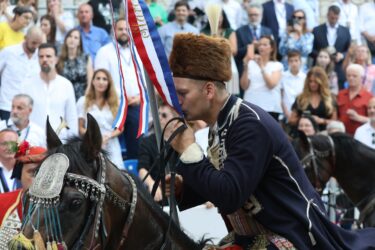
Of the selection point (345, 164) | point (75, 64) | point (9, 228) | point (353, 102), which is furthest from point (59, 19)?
point (9, 228)

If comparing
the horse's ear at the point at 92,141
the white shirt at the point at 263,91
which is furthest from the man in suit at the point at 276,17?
the horse's ear at the point at 92,141

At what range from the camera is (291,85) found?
1555 cm

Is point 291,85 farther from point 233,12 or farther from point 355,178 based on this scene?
point 355,178

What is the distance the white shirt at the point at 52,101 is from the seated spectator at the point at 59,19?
7.49 feet

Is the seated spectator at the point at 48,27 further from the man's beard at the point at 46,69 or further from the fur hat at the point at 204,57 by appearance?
the fur hat at the point at 204,57

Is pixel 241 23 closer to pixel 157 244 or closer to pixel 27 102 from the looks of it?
pixel 27 102

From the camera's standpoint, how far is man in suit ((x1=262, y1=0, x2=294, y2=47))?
17297 millimetres

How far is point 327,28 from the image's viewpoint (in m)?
17.7

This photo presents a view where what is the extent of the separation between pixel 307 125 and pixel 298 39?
4.18 metres

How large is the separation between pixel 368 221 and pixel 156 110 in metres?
4.08

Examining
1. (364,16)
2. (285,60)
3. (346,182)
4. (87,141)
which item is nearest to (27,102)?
(346,182)

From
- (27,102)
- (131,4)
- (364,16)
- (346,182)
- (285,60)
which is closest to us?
(131,4)

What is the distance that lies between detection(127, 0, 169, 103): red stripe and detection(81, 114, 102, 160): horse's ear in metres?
0.66

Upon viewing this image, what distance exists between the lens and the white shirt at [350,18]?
18734 millimetres
